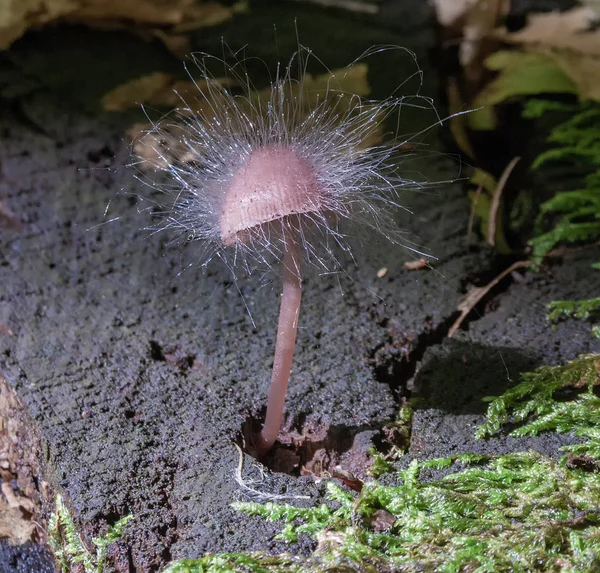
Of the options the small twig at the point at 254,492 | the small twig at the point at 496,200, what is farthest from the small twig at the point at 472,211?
the small twig at the point at 254,492

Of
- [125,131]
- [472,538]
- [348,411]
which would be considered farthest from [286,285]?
[125,131]

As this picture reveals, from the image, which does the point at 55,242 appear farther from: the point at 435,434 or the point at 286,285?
the point at 435,434

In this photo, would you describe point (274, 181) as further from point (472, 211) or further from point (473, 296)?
point (472, 211)

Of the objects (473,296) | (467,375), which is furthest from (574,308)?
(467,375)

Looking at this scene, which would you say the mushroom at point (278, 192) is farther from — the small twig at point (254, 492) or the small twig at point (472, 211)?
the small twig at point (472, 211)

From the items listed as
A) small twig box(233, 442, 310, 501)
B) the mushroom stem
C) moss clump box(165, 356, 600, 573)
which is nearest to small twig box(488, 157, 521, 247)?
moss clump box(165, 356, 600, 573)
